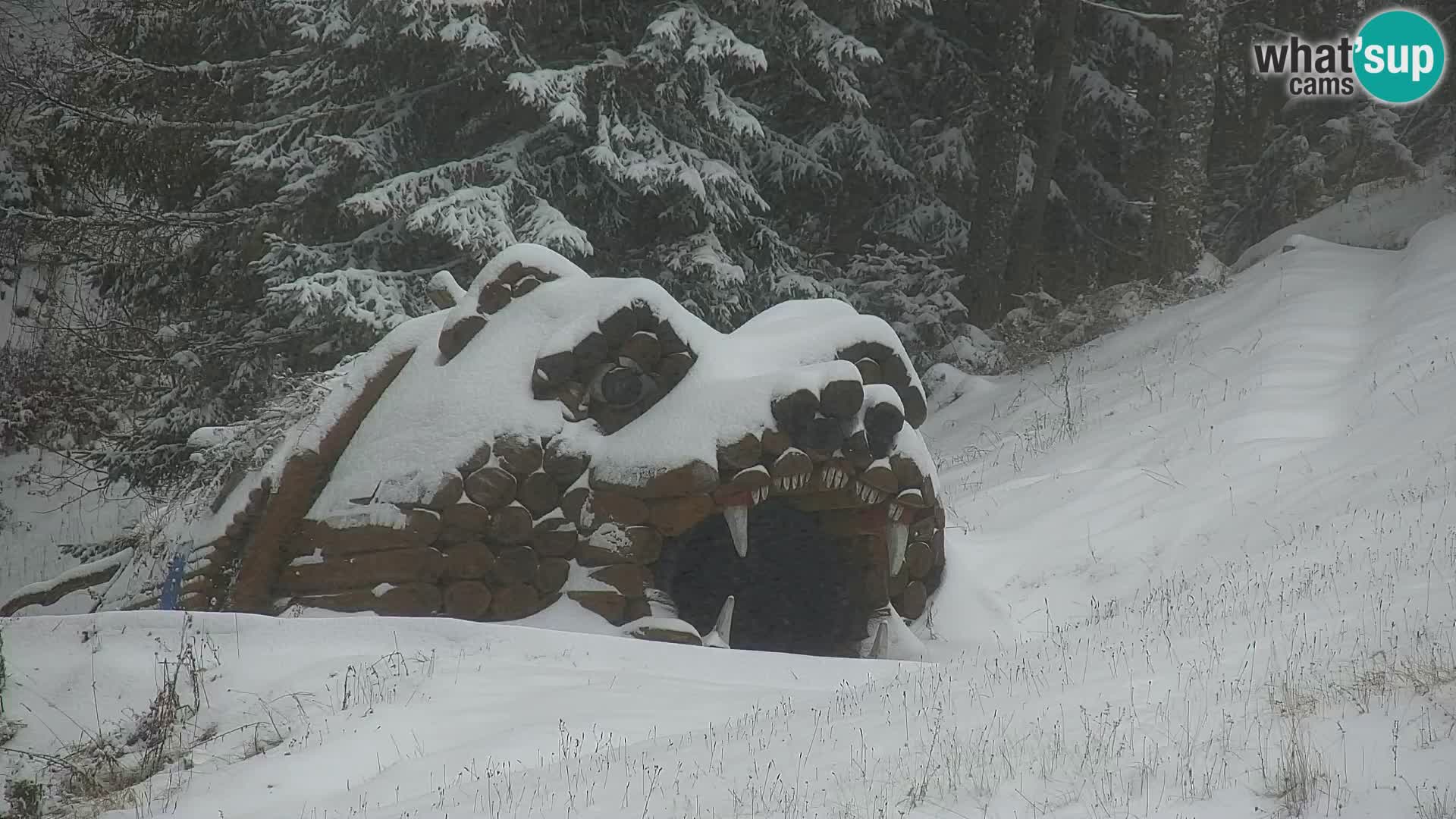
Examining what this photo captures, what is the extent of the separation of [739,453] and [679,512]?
511 mm

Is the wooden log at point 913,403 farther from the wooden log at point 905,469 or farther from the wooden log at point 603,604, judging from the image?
the wooden log at point 603,604

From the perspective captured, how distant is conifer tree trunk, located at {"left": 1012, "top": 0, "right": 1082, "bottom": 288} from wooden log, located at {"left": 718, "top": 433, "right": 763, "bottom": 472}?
11.4 metres

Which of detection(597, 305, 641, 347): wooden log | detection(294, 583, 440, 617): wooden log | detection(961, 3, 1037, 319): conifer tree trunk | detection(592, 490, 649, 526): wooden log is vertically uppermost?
detection(597, 305, 641, 347): wooden log

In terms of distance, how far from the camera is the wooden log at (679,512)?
7.75 m

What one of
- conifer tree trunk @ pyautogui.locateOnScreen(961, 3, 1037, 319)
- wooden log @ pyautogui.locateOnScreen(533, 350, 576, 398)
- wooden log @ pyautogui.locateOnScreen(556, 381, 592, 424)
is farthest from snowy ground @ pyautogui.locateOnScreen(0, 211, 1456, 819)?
conifer tree trunk @ pyautogui.locateOnScreen(961, 3, 1037, 319)

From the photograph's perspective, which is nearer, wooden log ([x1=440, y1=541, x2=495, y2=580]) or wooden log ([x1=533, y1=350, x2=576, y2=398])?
wooden log ([x1=440, y1=541, x2=495, y2=580])

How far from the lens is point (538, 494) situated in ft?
25.7

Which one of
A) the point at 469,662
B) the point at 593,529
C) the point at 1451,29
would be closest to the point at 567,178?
the point at 593,529

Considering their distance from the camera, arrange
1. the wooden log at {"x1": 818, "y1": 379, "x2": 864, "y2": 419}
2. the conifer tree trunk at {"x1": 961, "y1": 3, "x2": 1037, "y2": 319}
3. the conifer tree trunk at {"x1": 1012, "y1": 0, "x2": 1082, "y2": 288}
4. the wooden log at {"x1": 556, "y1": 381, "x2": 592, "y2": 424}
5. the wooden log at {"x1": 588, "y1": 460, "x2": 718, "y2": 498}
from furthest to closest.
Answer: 1. the conifer tree trunk at {"x1": 1012, "y1": 0, "x2": 1082, "y2": 288}
2. the conifer tree trunk at {"x1": 961, "y1": 3, "x2": 1037, "y2": 319}
3. the wooden log at {"x1": 556, "y1": 381, "x2": 592, "y2": 424}
4. the wooden log at {"x1": 818, "y1": 379, "x2": 864, "y2": 419}
5. the wooden log at {"x1": 588, "y1": 460, "x2": 718, "y2": 498}

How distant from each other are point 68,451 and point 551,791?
11.0 m

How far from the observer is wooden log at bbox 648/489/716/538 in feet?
25.4

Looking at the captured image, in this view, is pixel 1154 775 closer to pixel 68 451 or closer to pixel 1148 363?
pixel 1148 363

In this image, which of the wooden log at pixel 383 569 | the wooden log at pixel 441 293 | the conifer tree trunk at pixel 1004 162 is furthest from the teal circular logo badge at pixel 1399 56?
the wooden log at pixel 383 569
